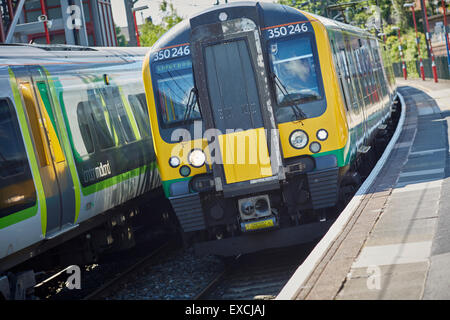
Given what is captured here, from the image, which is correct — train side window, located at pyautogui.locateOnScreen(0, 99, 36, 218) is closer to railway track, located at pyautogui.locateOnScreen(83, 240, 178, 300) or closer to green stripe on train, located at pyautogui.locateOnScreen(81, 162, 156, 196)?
green stripe on train, located at pyautogui.locateOnScreen(81, 162, 156, 196)

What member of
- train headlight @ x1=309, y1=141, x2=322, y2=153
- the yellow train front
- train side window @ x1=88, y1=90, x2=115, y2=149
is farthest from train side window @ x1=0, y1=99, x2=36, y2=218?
train headlight @ x1=309, y1=141, x2=322, y2=153

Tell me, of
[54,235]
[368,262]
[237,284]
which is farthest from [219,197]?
[368,262]

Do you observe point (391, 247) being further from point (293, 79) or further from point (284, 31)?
point (284, 31)

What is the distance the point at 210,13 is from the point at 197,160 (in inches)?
75.4

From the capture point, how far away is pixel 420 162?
43.7 ft

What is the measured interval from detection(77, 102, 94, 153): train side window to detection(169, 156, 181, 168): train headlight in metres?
1.75

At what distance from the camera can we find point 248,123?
9.86 meters

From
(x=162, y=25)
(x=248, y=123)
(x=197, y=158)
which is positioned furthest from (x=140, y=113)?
(x=162, y=25)

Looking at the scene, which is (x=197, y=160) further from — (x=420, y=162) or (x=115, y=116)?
(x=420, y=162)

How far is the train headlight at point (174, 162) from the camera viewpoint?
10.2 meters

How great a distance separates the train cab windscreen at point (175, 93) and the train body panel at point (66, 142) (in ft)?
5.03

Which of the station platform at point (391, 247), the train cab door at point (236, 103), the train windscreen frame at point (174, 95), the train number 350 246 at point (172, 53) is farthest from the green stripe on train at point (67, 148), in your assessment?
the station platform at point (391, 247)

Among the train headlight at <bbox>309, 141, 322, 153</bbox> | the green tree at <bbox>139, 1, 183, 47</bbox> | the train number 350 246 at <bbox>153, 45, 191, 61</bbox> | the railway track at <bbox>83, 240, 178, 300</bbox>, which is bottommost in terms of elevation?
the railway track at <bbox>83, 240, 178, 300</bbox>

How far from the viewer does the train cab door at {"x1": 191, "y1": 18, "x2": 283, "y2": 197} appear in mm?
9773
